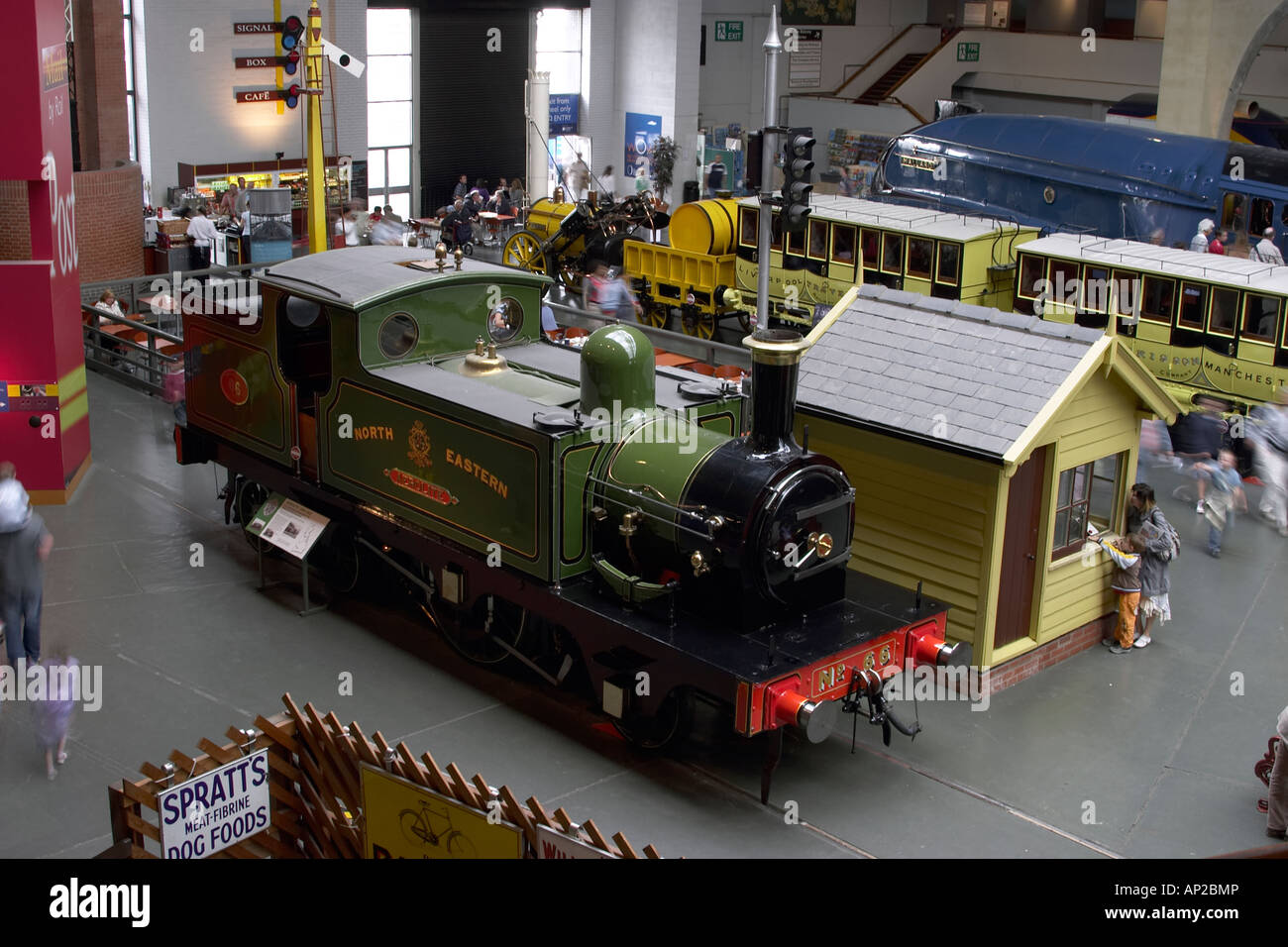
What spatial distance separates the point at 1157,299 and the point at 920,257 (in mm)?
3918

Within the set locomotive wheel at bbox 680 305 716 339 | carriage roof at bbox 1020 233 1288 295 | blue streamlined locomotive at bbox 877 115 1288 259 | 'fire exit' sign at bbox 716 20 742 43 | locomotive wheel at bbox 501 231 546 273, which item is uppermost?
'fire exit' sign at bbox 716 20 742 43

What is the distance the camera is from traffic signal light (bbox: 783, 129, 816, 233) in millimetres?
14109

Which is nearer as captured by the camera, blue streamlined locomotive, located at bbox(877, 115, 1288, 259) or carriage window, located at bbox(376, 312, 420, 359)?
carriage window, located at bbox(376, 312, 420, 359)

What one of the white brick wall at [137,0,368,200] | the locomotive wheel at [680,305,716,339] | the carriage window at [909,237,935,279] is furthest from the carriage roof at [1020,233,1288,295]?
the white brick wall at [137,0,368,200]

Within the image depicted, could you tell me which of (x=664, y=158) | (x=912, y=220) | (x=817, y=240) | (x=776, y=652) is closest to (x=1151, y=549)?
(x=776, y=652)

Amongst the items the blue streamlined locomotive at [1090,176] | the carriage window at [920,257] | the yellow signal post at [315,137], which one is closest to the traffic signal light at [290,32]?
the yellow signal post at [315,137]

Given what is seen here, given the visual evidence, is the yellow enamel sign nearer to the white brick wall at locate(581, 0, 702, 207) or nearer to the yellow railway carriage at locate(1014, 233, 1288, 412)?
the yellow railway carriage at locate(1014, 233, 1288, 412)

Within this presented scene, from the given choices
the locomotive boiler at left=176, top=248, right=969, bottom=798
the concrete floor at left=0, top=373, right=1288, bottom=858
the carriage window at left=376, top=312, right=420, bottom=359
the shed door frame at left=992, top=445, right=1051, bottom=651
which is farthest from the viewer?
the carriage window at left=376, top=312, right=420, bottom=359

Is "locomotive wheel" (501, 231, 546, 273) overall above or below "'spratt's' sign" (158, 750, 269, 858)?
above

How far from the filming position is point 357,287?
38.7 feet

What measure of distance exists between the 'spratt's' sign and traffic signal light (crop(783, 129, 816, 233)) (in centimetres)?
850

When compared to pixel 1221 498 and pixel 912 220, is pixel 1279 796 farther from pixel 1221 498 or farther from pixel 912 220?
pixel 912 220

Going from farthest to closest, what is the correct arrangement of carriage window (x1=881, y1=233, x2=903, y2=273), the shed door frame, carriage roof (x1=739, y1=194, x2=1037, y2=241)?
1. carriage window (x1=881, y1=233, x2=903, y2=273)
2. carriage roof (x1=739, y1=194, x2=1037, y2=241)
3. the shed door frame

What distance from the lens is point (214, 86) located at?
2947 centimetres
